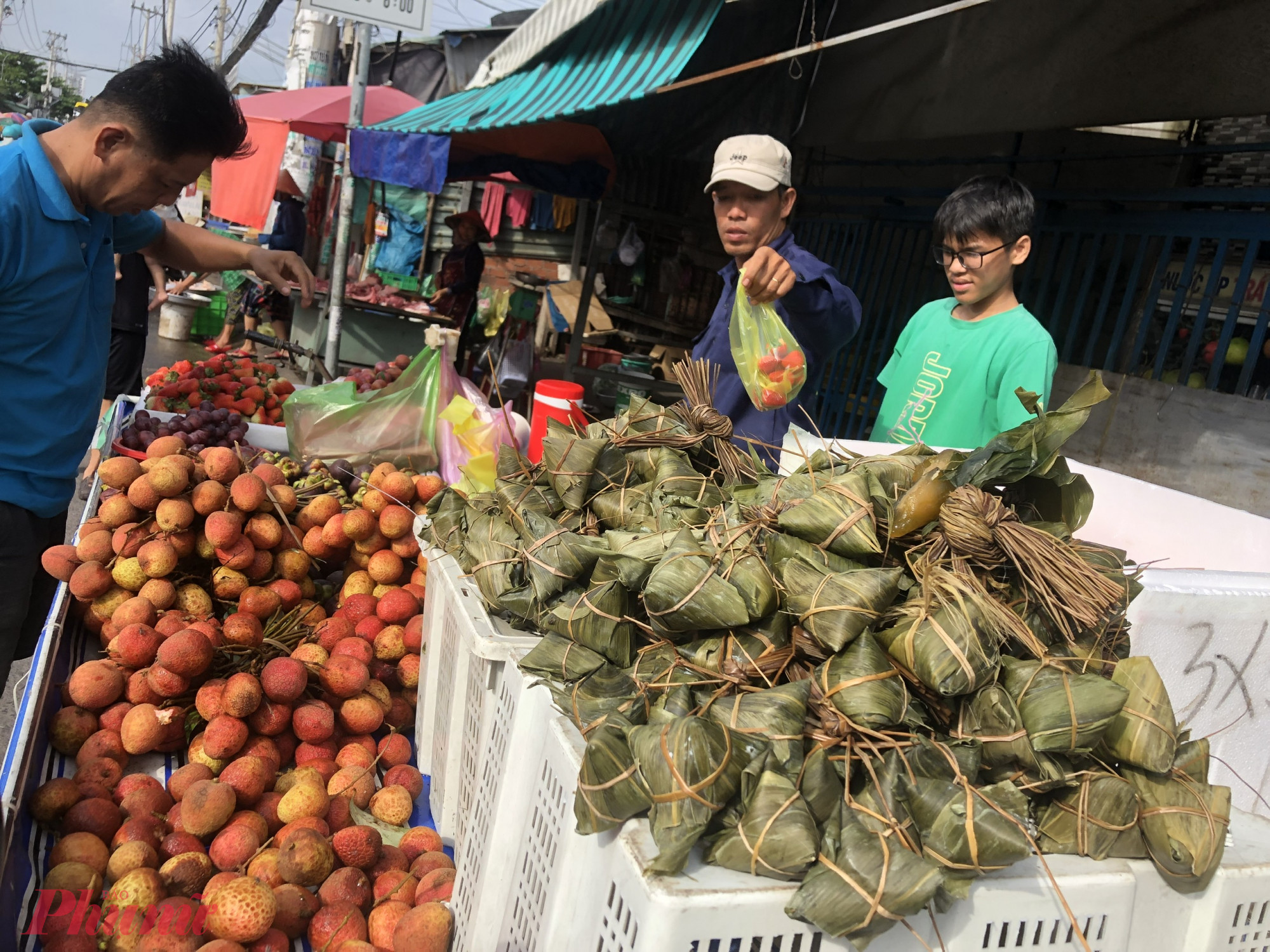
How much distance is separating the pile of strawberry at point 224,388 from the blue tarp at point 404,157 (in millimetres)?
1974

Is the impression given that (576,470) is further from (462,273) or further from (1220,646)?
(462,273)

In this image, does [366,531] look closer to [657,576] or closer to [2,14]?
[657,576]

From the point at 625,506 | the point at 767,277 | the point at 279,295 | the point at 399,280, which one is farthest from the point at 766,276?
the point at 399,280

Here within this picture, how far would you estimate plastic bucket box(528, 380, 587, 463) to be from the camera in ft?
9.93

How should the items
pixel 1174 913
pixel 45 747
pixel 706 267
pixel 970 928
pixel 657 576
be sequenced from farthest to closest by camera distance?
1. pixel 706 267
2. pixel 45 747
3. pixel 657 576
4. pixel 1174 913
5. pixel 970 928

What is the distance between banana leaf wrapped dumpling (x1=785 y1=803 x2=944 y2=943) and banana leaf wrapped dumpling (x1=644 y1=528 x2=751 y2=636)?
44cm

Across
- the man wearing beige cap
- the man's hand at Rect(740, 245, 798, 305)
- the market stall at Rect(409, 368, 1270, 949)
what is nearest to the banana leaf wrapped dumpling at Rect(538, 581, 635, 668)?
the market stall at Rect(409, 368, 1270, 949)

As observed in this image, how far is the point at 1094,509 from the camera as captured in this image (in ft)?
8.85

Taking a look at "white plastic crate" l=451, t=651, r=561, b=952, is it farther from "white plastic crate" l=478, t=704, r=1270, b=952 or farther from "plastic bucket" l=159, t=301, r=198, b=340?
"plastic bucket" l=159, t=301, r=198, b=340

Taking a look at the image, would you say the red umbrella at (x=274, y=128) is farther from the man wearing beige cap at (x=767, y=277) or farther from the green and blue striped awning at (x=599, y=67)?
the man wearing beige cap at (x=767, y=277)

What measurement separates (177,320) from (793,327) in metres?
12.2

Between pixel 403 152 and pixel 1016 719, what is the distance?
6.13m

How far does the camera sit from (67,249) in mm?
2312

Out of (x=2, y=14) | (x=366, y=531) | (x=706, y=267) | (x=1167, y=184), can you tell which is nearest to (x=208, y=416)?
(x=366, y=531)
